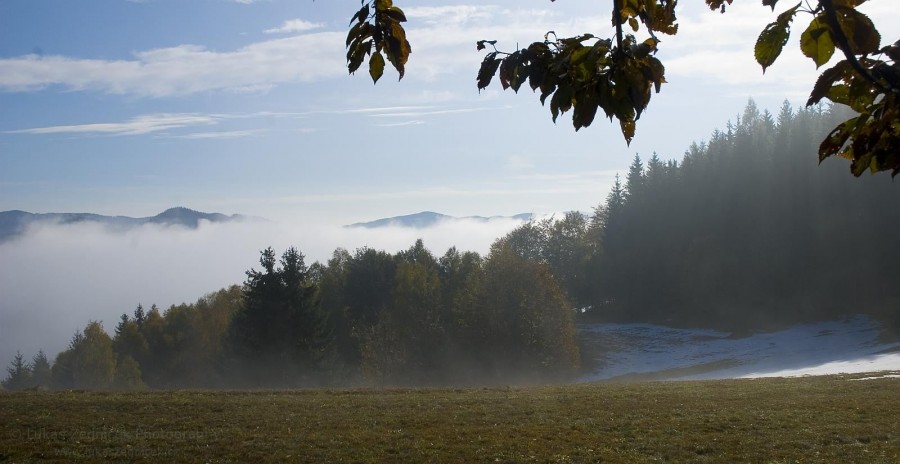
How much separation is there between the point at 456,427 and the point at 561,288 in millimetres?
46436

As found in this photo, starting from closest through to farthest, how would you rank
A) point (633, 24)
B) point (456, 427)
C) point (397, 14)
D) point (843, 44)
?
point (843, 44) → point (397, 14) → point (633, 24) → point (456, 427)

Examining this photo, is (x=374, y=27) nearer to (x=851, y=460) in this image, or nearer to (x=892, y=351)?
(x=851, y=460)

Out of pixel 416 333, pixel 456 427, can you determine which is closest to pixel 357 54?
pixel 456 427

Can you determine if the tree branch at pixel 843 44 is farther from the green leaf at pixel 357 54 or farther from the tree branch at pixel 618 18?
the green leaf at pixel 357 54

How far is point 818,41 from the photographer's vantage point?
247cm

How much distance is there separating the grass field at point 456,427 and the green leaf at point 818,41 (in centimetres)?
948

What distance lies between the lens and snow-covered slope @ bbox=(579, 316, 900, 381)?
39.8 meters

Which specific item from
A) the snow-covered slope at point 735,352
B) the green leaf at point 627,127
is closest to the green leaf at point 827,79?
the green leaf at point 627,127

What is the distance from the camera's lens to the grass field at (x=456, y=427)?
37.5 feet

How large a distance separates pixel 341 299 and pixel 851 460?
49.8 metres

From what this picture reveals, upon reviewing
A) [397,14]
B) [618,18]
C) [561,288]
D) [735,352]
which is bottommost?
[735,352]

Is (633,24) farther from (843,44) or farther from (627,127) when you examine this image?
(843,44)

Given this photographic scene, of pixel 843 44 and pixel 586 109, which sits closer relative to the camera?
pixel 843 44

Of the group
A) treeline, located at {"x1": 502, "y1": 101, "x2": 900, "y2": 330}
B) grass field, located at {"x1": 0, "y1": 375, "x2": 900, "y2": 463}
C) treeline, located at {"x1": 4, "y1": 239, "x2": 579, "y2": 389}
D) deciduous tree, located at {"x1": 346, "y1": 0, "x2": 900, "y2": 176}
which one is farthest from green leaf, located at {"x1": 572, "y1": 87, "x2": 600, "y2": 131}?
treeline, located at {"x1": 502, "y1": 101, "x2": 900, "y2": 330}
